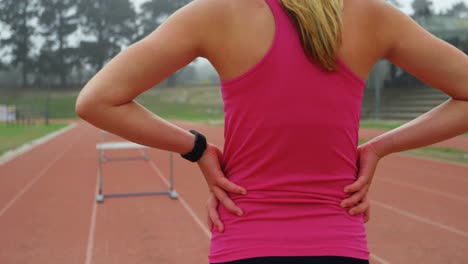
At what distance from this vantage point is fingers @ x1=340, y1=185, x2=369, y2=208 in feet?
3.87

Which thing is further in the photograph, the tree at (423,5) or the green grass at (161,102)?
the green grass at (161,102)

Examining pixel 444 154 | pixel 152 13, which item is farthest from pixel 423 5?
pixel 444 154

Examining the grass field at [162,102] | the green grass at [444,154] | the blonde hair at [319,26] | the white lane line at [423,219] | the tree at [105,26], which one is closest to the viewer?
the blonde hair at [319,26]

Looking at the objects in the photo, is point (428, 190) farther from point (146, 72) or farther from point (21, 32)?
point (21, 32)

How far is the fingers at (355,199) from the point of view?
1180mm

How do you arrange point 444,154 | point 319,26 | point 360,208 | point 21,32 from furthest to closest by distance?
point 21,32, point 444,154, point 360,208, point 319,26

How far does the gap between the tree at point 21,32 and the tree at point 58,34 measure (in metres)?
1.14

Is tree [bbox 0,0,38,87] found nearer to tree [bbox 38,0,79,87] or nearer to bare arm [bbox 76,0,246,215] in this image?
tree [bbox 38,0,79,87]

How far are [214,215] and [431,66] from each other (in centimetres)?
55

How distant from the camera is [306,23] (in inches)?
43.0

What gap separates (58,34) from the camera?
60875mm

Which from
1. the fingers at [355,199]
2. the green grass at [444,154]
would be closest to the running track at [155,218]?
the green grass at [444,154]

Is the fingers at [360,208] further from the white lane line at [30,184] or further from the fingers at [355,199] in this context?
the white lane line at [30,184]

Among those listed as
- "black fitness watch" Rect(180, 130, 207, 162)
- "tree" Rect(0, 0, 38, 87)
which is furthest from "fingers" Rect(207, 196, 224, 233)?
"tree" Rect(0, 0, 38, 87)
